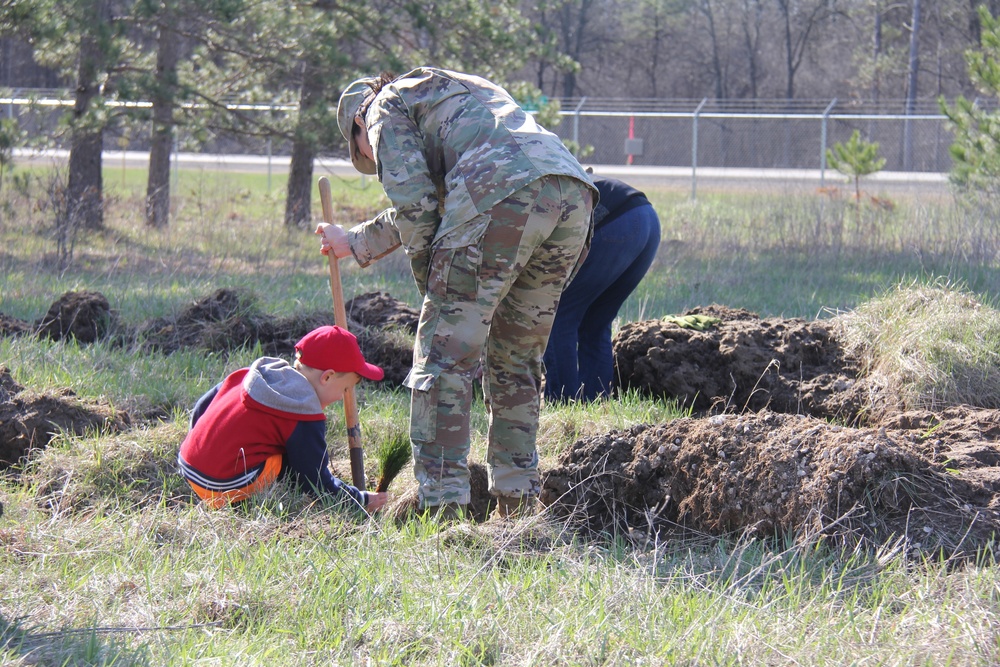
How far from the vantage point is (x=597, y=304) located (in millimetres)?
5082

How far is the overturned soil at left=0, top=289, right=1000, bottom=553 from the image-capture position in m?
3.28

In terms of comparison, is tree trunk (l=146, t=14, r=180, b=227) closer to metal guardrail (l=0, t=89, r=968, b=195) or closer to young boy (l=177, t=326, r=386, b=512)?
young boy (l=177, t=326, r=386, b=512)

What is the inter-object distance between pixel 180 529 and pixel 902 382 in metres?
3.59

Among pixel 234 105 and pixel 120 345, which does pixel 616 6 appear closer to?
pixel 234 105

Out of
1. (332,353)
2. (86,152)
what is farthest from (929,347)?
→ (86,152)

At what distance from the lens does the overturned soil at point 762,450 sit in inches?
129

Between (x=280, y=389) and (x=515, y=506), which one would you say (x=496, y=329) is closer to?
(x=515, y=506)

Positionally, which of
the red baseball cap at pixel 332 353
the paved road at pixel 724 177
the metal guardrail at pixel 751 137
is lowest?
the red baseball cap at pixel 332 353

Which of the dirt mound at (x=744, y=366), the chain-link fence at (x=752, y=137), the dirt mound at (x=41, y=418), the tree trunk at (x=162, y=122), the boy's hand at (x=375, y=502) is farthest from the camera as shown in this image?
the chain-link fence at (x=752, y=137)

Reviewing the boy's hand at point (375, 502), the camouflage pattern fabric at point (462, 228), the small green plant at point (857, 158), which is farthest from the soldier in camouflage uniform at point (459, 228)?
the small green plant at point (857, 158)

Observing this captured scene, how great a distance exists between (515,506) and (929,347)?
8.48ft

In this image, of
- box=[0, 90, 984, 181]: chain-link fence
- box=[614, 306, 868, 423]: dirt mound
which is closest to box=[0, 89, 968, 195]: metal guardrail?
box=[0, 90, 984, 181]: chain-link fence

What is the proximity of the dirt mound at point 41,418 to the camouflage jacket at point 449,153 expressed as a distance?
1.88 meters

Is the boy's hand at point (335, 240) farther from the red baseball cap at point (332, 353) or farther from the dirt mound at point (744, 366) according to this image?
the dirt mound at point (744, 366)
